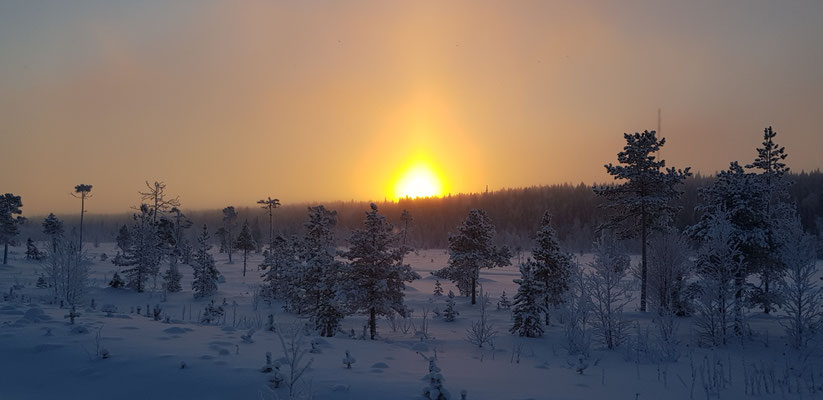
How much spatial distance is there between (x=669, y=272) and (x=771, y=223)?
5.42 meters

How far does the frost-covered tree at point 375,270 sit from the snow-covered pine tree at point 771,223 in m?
16.0

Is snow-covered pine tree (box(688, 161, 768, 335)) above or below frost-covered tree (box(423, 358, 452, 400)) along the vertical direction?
above

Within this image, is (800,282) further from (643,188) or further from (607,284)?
(643,188)

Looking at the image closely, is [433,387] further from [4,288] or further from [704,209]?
[4,288]

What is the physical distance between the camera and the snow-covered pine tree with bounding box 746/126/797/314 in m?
21.2

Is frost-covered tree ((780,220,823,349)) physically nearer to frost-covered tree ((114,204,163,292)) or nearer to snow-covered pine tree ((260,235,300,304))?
snow-covered pine tree ((260,235,300,304))

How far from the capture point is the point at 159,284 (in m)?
51.1

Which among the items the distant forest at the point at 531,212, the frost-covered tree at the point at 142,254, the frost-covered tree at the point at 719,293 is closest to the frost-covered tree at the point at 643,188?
the frost-covered tree at the point at 719,293

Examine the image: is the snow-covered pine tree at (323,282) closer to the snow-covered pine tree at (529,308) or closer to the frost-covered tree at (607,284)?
the snow-covered pine tree at (529,308)

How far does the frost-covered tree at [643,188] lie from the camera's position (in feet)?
89.6

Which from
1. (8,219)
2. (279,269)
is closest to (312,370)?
(279,269)

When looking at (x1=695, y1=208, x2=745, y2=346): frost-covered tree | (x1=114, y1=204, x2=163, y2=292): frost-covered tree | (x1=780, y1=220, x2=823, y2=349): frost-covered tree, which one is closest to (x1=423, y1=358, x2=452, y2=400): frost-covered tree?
(x1=695, y1=208, x2=745, y2=346): frost-covered tree

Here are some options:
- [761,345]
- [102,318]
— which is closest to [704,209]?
[761,345]

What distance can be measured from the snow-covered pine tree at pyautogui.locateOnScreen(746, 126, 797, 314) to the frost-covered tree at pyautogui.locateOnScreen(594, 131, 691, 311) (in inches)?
186
